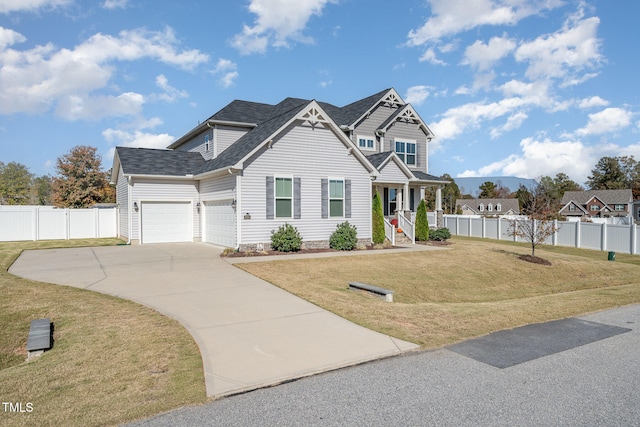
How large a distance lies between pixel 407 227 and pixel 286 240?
810 cm

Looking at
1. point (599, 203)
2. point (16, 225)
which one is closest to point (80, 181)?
point (16, 225)

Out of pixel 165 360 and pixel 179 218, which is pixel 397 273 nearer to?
pixel 165 360

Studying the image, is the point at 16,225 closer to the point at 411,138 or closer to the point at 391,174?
the point at 391,174

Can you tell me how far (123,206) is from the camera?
22562 mm

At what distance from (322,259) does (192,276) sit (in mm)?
5124

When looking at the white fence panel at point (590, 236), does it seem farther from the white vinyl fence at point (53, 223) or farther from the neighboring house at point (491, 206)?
the neighboring house at point (491, 206)

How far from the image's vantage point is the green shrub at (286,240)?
16609mm

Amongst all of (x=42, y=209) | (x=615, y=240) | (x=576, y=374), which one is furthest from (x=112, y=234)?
(x=615, y=240)

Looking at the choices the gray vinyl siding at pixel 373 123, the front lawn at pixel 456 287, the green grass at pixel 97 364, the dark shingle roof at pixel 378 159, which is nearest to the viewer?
the green grass at pixel 97 364

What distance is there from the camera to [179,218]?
2123 centimetres

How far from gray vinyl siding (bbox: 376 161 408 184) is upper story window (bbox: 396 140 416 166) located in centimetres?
395

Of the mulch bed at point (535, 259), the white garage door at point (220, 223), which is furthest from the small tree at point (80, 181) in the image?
the mulch bed at point (535, 259)

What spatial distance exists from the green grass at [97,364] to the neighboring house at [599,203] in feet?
245

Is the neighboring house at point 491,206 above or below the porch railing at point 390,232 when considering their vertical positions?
above
